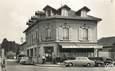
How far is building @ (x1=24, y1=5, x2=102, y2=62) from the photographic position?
168 ft

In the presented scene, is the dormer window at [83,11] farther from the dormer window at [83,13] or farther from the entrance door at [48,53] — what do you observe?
A: the entrance door at [48,53]

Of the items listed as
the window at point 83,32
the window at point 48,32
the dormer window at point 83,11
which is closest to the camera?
the window at point 48,32

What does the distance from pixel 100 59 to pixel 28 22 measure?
25.0 meters

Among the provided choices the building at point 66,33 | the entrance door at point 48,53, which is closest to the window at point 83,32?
the building at point 66,33

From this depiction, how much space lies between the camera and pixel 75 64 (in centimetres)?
4241

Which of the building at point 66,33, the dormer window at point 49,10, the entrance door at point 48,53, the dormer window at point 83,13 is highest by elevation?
the dormer window at point 49,10

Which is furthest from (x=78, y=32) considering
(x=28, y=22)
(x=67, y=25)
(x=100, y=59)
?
(x=28, y=22)

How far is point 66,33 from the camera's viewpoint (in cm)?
5162

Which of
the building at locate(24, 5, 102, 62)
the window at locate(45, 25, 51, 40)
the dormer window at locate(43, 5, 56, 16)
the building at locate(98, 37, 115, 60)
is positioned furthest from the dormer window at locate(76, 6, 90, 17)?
the building at locate(98, 37, 115, 60)

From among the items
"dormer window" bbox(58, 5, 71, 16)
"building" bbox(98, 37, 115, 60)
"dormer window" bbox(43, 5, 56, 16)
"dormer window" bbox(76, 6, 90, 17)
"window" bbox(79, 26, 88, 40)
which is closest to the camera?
"dormer window" bbox(58, 5, 71, 16)

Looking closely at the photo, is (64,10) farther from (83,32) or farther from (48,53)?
(48,53)

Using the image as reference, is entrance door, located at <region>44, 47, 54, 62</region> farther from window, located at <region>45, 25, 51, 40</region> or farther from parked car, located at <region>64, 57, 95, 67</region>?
parked car, located at <region>64, 57, 95, 67</region>

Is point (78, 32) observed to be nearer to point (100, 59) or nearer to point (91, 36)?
point (91, 36)

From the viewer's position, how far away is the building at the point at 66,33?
5119 centimetres
